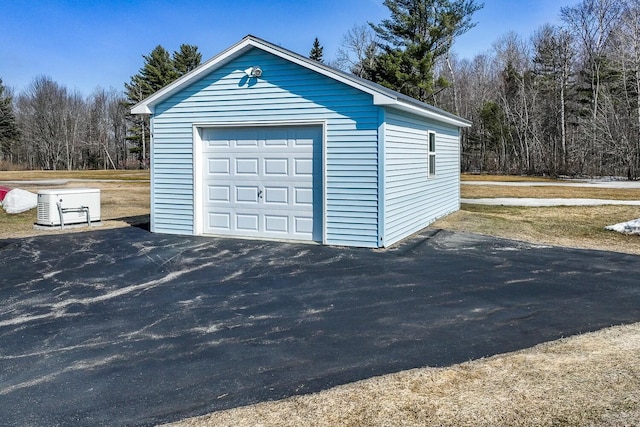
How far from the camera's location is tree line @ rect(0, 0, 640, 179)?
33.2m

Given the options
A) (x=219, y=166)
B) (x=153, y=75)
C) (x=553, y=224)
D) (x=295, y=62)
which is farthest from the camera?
(x=153, y=75)

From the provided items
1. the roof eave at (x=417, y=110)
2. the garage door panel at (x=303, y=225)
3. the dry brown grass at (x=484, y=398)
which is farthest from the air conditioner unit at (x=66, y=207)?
the dry brown grass at (x=484, y=398)

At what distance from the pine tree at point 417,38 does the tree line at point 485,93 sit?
7 cm

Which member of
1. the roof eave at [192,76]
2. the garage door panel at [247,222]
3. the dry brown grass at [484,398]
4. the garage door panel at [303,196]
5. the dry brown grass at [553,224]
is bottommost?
the dry brown grass at [484,398]

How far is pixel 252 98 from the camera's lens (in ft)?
31.6

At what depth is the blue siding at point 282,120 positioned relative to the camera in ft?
29.1

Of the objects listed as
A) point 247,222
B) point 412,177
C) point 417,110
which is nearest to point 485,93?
point 412,177

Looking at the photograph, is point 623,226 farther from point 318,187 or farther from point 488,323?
point 488,323

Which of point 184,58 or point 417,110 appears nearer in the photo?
point 417,110

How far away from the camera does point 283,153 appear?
378 inches

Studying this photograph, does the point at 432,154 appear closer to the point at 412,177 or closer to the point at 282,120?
the point at 412,177

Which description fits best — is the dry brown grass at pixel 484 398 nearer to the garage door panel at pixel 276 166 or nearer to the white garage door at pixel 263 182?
the white garage door at pixel 263 182

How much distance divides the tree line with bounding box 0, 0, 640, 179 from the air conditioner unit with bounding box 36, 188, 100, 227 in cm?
2504

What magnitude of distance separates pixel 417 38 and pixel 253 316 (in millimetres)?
32647
